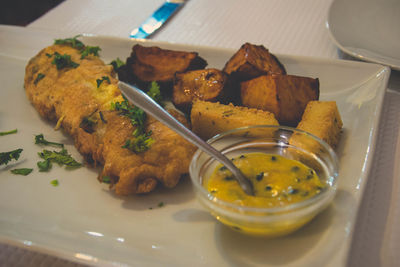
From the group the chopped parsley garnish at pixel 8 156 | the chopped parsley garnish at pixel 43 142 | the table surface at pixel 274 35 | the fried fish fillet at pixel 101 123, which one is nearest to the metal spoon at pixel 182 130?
the fried fish fillet at pixel 101 123

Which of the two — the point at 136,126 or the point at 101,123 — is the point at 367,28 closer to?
the point at 136,126

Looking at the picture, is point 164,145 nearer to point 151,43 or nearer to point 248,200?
point 248,200

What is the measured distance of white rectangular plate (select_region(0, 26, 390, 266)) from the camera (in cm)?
181

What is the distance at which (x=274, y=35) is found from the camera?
4.04m

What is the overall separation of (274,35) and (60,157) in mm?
2560

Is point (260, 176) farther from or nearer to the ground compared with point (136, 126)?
Result: farther from the ground

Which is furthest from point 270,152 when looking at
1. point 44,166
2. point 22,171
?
point 22,171

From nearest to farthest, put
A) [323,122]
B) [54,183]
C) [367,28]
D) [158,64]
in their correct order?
[323,122] < [54,183] < [158,64] < [367,28]

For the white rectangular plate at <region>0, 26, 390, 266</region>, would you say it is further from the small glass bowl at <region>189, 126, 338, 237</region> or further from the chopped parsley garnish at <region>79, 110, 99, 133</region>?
the chopped parsley garnish at <region>79, 110, 99, 133</region>

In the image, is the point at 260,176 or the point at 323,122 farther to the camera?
the point at 323,122

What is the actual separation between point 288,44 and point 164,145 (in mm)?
2111

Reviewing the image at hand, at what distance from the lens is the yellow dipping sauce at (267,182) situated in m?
1.80

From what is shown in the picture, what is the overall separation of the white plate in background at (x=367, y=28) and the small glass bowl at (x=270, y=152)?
4.39 ft

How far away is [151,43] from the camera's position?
3.75 meters
